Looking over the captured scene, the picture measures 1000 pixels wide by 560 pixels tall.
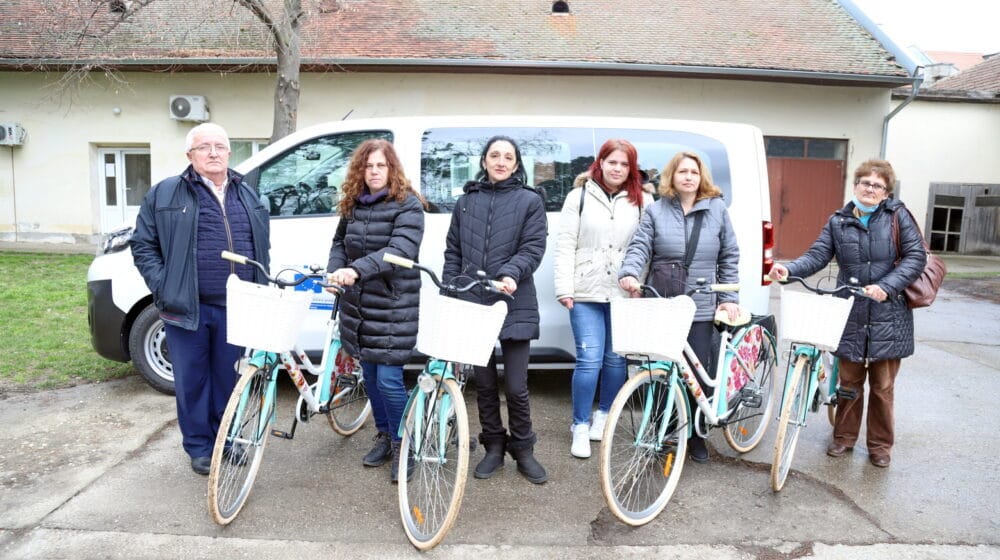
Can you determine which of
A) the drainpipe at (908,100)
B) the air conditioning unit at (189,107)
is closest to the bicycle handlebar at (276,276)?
the air conditioning unit at (189,107)

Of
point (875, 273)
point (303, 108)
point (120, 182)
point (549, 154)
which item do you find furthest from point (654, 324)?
point (120, 182)

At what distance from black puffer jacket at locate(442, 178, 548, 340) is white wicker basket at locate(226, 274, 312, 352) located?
0.89m

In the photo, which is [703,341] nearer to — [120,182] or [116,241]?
[116,241]

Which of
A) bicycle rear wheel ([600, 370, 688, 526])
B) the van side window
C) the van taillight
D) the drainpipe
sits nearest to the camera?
bicycle rear wheel ([600, 370, 688, 526])

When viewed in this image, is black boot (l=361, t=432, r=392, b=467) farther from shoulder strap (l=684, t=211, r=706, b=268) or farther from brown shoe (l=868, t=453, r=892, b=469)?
brown shoe (l=868, t=453, r=892, b=469)

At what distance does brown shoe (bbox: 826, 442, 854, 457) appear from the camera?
4559 mm

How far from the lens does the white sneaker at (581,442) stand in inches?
175

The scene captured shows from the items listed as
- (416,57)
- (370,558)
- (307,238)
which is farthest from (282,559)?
(416,57)

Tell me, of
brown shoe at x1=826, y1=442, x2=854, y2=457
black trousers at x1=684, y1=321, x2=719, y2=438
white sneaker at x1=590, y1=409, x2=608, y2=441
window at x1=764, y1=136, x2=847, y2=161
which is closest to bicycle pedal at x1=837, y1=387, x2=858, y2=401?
brown shoe at x1=826, y1=442, x2=854, y2=457

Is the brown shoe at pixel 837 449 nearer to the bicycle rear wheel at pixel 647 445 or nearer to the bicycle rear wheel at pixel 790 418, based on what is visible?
the bicycle rear wheel at pixel 790 418

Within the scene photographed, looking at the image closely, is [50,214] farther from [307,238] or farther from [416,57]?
[307,238]

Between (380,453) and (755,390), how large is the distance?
226cm

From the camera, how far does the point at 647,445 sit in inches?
144

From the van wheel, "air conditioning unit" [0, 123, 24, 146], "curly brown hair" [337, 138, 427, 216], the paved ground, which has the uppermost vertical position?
"air conditioning unit" [0, 123, 24, 146]
